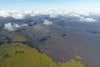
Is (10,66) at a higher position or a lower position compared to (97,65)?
higher

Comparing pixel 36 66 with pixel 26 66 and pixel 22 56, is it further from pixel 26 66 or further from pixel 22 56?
pixel 22 56

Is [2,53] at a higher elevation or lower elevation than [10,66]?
lower

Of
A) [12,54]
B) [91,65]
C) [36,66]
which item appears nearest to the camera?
[36,66]

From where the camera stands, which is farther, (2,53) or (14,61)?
(2,53)

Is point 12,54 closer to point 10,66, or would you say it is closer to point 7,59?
point 7,59

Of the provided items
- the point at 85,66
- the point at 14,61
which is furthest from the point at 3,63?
the point at 85,66

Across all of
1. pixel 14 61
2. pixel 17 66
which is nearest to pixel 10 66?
pixel 17 66

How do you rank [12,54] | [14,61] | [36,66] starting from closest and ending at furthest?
1. [36,66]
2. [14,61]
3. [12,54]

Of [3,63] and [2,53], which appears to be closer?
[3,63]

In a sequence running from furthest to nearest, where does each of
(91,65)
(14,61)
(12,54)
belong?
(12,54), (91,65), (14,61)
